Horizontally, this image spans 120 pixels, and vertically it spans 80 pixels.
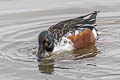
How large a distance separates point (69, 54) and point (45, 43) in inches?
28.2

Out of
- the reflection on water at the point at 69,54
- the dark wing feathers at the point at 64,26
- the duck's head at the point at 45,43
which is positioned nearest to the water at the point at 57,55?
the reflection on water at the point at 69,54

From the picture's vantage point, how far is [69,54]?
38.0ft

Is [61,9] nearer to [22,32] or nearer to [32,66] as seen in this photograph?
[22,32]

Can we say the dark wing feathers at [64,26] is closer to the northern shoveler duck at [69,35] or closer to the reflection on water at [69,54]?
the northern shoveler duck at [69,35]

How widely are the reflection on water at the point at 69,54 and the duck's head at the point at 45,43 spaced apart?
0.62 ft

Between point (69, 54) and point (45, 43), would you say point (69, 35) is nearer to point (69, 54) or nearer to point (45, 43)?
point (69, 54)

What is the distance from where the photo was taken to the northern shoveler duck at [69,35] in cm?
1121

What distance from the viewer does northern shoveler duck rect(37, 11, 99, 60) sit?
36.8 ft

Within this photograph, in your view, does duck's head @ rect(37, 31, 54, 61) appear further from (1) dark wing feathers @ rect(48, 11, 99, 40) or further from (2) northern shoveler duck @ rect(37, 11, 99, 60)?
(1) dark wing feathers @ rect(48, 11, 99, 40)

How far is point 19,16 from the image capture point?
571 inches

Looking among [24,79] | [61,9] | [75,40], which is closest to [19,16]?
[61,9]

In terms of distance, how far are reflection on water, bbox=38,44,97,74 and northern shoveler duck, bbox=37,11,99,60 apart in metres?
0.18

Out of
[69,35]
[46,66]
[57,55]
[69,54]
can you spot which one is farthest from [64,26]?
[46,66]

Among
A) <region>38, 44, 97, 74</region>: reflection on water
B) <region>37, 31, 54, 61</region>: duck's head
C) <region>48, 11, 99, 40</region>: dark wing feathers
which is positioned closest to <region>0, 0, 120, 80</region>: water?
<region>38, 44, 97, 74</region>: reflection on water
